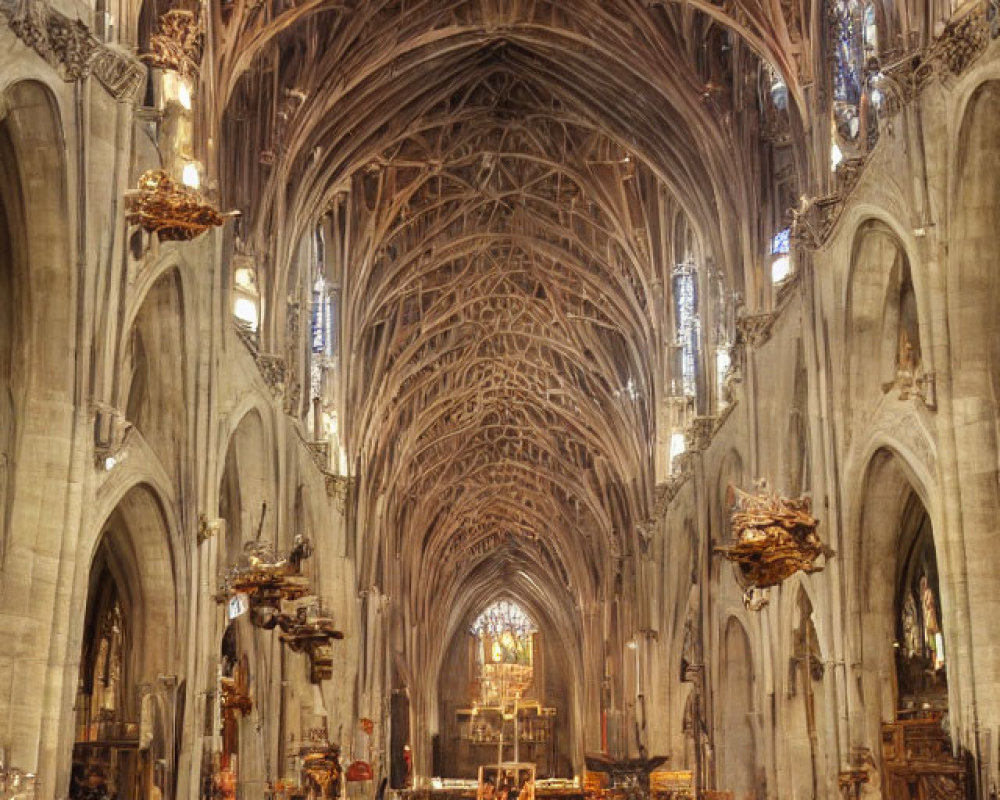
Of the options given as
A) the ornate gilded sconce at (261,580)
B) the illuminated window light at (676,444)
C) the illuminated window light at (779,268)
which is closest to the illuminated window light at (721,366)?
the illuminated window light at (779,268)

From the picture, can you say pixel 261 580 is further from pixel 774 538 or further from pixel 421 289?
pixel 421 289

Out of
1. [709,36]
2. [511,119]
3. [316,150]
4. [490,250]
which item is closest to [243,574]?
[316,150]

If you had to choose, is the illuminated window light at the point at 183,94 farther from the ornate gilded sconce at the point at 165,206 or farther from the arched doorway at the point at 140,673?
the arched doorway at the point at 140,673

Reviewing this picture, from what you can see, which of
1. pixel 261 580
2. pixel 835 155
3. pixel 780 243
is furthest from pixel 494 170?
pixel 261 580

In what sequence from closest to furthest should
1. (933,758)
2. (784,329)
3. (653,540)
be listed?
1. (933,758)
2. (784,329)
3. (653,540)

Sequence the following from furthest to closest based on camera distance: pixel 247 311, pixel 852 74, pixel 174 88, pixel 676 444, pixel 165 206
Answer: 1. pixel 676 444
2. pixel 247 311
3. pixel 852 74
4. pixel 174 88
5. pixel 165 206

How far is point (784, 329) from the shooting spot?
26797 mm

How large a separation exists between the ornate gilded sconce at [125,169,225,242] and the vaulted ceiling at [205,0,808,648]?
21.8ft

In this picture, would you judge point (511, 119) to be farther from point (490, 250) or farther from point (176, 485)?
point (176, 485)

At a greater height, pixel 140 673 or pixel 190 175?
pixel 190 175

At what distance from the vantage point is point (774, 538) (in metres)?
20.2

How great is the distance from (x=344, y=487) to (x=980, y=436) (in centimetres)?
2521

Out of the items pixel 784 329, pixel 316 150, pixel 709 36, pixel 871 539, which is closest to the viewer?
pixel 871 539

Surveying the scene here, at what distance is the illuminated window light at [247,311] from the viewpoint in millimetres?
28125
